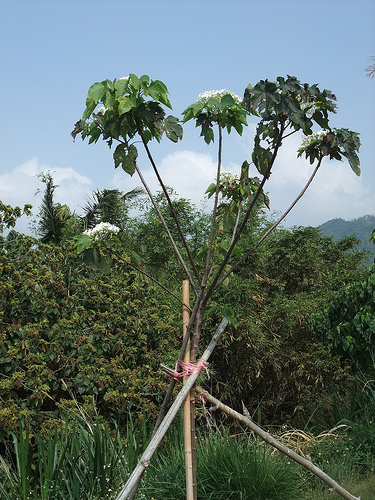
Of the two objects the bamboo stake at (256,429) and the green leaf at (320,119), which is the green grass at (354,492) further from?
the green leaf at (320,119)

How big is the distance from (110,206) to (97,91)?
10.4 meters

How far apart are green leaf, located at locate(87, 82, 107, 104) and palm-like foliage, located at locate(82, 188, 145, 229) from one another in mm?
9438

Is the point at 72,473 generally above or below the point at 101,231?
below

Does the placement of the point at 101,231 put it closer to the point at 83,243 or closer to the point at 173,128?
the point at 83,243

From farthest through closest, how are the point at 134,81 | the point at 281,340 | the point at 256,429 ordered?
the point at 281,340 < the point at 256,429 < the point at 134,81

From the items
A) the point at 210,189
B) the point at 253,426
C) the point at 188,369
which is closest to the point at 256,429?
the point at 253,426

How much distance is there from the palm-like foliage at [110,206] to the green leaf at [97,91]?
9.44 meters

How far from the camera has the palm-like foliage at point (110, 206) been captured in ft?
41.0

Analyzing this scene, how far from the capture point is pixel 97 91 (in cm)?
257

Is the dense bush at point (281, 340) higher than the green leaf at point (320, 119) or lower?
lower

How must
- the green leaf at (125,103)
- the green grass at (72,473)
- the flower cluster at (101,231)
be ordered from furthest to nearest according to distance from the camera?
the green grass at (72,473)
the flower cluster at (101,231)
the green leaf at (125,103)

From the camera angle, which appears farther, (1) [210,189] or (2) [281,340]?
(2) [281,340]

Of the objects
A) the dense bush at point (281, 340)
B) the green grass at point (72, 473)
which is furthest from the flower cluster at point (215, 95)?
the dense bush at point (281, 340)

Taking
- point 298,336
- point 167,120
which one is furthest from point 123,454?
point 298,336
